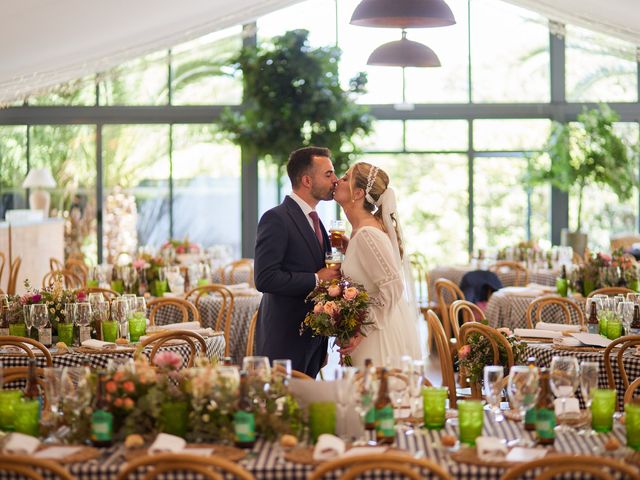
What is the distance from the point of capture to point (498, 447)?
3619 millimetres

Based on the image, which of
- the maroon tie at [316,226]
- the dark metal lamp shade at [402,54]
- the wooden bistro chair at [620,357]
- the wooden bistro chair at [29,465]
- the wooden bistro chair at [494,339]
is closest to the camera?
the wooden bistro chair at [29,465]

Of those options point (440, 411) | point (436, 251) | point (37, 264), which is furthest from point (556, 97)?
point (440, 411)

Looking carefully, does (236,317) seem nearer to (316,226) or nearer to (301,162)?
(316,226)

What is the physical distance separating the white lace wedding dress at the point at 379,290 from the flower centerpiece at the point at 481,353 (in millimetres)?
761

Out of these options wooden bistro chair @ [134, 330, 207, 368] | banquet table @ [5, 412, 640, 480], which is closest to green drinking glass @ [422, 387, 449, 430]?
banquet table @ [5, 412, 640, 480]

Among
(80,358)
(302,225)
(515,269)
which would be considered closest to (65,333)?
(80,358)

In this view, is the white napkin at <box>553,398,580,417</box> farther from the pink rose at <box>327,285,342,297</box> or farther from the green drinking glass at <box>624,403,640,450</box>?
the pink rose at <box>327,285,342,297</box>

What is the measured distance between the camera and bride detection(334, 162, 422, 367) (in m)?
5.44

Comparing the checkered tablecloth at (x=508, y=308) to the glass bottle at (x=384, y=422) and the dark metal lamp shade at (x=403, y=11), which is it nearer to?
the dark metal lamp shade at (x=403, y=11)

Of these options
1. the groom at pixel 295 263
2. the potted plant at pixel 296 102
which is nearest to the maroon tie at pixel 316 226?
the groom at pixel 295 263

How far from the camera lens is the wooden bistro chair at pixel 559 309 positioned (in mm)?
7477

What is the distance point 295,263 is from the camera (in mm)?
5781

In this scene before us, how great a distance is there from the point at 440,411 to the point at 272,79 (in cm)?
1028

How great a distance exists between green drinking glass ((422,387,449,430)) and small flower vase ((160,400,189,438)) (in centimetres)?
87
